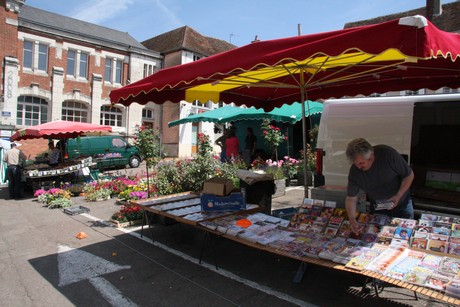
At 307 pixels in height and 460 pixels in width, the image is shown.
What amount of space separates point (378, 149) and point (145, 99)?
3.63 meters

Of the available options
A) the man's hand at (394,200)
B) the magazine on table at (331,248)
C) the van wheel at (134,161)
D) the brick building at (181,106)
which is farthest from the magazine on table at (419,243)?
the brick building at (181,106)

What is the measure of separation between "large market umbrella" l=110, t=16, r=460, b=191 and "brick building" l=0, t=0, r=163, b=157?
17.4 m

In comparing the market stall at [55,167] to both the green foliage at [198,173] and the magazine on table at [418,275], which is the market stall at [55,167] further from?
the magazine on table at [418,275]

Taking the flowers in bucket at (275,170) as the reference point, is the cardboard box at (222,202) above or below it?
below

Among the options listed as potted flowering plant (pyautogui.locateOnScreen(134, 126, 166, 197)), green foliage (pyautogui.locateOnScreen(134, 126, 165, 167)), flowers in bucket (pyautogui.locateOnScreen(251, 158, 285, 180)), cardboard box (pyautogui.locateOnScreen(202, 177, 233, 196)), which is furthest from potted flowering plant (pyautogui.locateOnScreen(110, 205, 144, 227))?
flowers in bucket (pyautogui.locateOnScreen(251, 158, 285, 180))

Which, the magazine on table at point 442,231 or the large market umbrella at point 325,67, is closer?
the large market umbrella at point 325,67

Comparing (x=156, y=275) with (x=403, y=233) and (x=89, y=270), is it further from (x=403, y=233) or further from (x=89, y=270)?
(x=403, y=233)

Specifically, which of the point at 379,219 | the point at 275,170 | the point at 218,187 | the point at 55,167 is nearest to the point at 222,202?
the point at 218,187

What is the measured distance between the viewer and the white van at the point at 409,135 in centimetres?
520

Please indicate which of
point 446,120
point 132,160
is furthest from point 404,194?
point 132,160

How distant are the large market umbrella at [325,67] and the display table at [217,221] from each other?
5.55 feet

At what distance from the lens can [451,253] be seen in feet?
9.16

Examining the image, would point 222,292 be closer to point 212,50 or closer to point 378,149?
point 378,149

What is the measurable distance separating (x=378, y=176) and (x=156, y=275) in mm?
2945
